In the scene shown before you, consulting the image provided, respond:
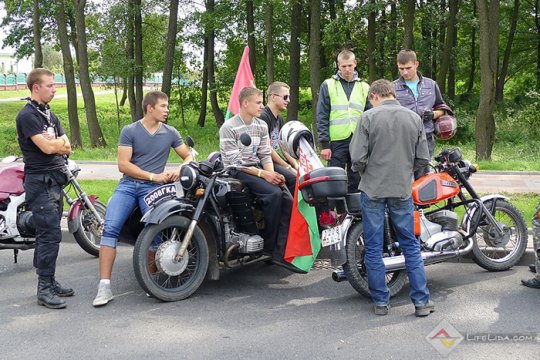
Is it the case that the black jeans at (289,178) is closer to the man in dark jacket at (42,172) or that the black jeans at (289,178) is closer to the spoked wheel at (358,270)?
the spoked wheel at (358,270)

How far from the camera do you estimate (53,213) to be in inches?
219

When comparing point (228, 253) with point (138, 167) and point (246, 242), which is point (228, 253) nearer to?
point (246, 242)

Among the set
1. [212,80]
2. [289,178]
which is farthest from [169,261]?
[212,80]

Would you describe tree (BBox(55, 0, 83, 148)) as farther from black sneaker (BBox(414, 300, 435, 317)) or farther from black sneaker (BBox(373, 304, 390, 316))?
black sneaker (BBox(414, 300, 435, 317))

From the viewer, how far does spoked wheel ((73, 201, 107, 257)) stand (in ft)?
22.5

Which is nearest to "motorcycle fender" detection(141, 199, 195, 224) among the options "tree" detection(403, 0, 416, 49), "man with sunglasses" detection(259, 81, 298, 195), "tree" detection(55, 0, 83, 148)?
"man with sunglasses" detection(259, 81, 298, 195)

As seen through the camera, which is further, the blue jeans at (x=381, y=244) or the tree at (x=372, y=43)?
the tree at (x=372, y=43)

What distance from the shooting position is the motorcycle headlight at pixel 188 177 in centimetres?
559

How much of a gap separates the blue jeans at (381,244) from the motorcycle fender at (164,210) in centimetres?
150

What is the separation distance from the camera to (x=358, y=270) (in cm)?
543

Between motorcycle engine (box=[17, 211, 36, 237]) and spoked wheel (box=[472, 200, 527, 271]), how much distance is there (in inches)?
164

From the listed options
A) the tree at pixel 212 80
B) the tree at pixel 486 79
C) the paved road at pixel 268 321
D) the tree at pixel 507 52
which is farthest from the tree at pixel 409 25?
the paved road at pixel 268 321

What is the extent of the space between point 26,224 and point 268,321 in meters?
2.69

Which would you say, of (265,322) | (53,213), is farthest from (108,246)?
(265,322)
